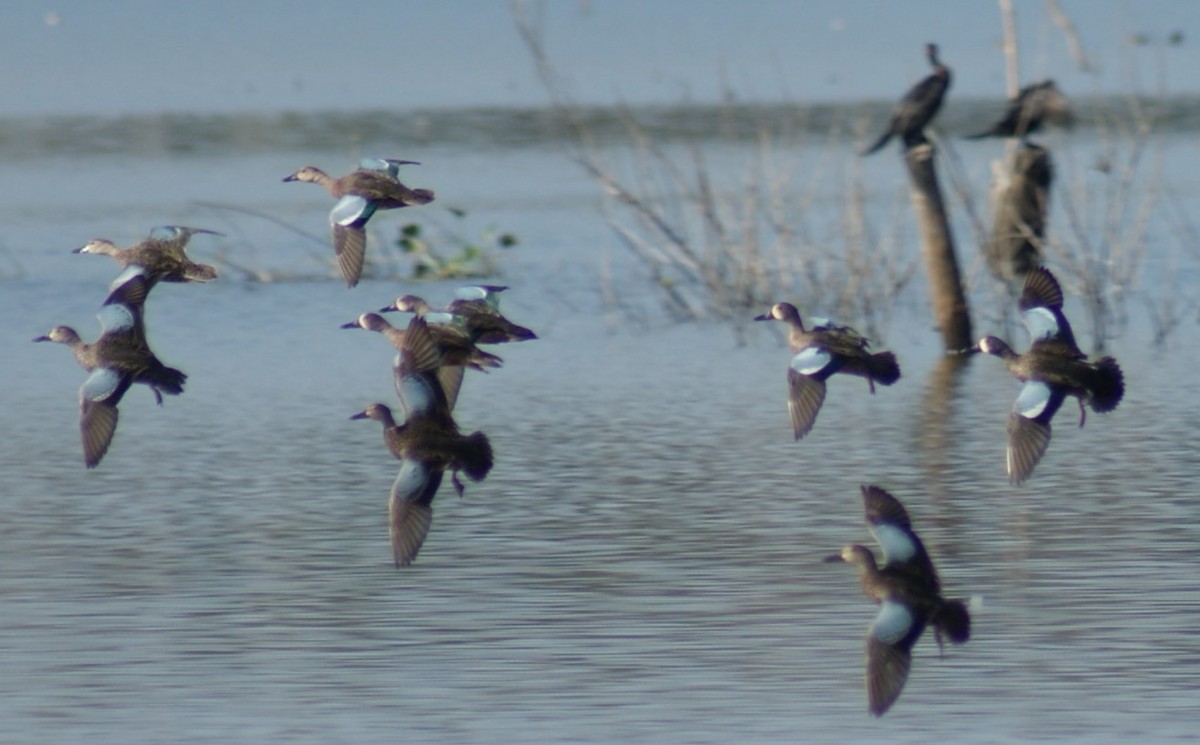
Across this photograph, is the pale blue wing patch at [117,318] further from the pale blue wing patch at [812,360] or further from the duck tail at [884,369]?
the duck tail at [884,369]

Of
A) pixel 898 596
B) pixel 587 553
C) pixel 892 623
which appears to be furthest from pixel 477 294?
pixel 892 623

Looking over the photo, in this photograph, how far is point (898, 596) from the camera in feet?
25.8

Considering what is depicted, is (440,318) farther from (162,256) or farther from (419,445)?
(162,256)

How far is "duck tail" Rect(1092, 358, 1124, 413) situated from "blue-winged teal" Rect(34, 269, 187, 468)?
3.39 m

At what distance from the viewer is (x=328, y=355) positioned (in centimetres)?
1761

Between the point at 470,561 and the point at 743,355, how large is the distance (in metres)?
7.08

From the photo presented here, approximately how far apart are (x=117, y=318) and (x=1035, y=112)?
9652mm

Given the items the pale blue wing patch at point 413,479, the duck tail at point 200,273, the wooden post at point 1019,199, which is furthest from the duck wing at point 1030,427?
the wooden post at point 1019,199

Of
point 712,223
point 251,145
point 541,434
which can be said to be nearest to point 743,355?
point 712,223

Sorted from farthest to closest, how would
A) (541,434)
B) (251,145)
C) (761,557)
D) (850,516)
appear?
1. (251,145)
2. (541,434)
3. (850,516)
4. (761,557)

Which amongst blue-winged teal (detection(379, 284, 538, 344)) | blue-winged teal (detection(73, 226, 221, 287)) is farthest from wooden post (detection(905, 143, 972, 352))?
blue-winged teal (detection(73, 226, 221, 287))

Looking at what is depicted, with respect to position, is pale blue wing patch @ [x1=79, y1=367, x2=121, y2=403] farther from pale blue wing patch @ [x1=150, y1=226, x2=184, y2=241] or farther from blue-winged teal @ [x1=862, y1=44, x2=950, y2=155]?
blue-winged teal @ [x1=862, y1=44, x2=950, y2=155]

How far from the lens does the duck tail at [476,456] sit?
879 centimetres

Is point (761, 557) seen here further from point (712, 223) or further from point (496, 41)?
point (496, 41)
